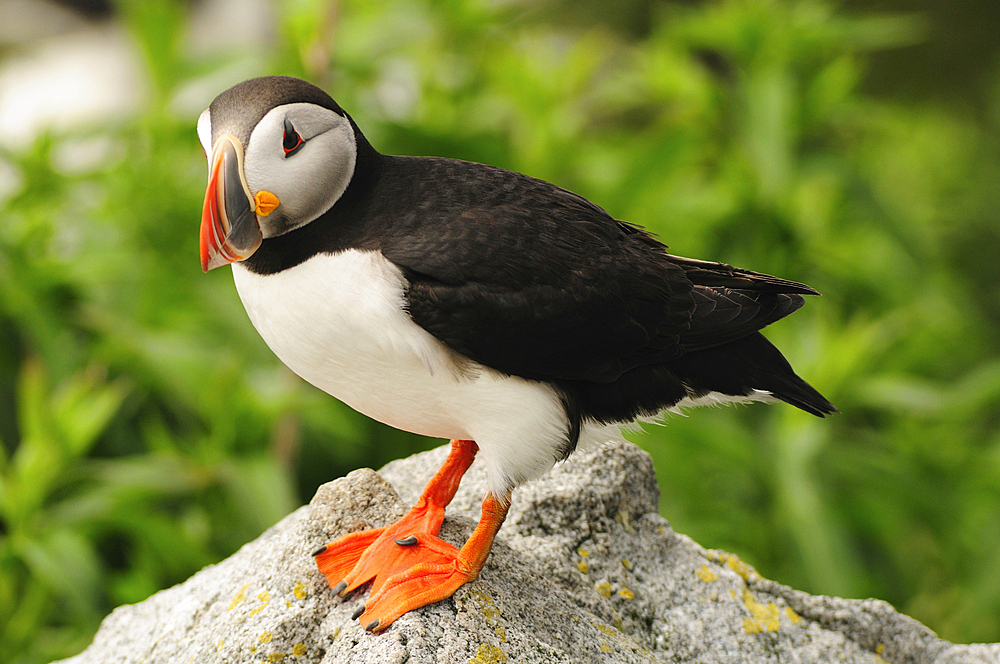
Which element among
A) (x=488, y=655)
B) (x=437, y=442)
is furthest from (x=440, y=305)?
(x=437, y=442)

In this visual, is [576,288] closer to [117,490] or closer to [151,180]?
[117,490]

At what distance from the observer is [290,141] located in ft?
6.39

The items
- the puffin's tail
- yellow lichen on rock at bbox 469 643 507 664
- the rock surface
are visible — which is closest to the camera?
yellow lichen on rock at bbox 469 643 507 664

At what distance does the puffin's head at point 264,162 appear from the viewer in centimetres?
190

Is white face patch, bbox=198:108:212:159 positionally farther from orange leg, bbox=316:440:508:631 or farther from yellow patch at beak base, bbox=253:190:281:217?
orange leg, bbox=316:440:508:631

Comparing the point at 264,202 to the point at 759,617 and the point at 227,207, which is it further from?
the point at 759,617

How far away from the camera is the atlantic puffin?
1.97 metres

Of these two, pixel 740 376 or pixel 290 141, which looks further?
pixel 740 376

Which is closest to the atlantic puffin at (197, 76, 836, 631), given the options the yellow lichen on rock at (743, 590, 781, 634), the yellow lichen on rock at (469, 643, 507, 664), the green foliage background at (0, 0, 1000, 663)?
the yellow lichen on rock at (469, 643, 507, 664)

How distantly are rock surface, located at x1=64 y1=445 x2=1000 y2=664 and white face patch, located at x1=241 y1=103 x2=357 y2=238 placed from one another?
2.89 feet

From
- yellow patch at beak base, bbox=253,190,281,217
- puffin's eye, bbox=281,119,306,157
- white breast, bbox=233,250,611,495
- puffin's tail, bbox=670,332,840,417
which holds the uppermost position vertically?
puffin's eye, bbox=281,119,306,157

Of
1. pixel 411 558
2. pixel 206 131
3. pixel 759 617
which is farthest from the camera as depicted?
pixel 759 617

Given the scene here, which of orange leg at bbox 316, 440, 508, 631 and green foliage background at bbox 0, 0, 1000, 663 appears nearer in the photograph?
orange leg at bbox 316, 440, 508, 631

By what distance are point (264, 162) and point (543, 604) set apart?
1281mm
